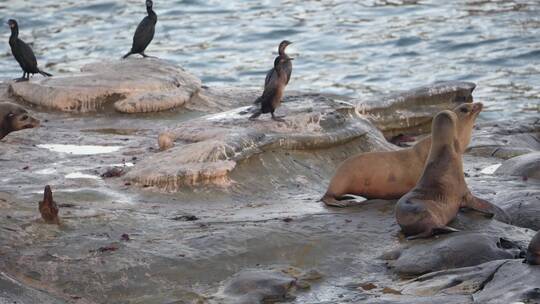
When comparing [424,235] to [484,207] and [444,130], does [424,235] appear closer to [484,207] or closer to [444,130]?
[484,207]

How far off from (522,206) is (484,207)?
44 centimetres

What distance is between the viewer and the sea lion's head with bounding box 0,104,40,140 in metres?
10.7

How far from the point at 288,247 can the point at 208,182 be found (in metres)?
1.62

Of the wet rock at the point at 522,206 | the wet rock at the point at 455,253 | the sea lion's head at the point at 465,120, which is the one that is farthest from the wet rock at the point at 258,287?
the sea lion's head at the point at 465,120

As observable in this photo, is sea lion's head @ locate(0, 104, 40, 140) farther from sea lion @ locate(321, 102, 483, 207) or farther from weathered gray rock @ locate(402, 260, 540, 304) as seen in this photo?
weathered gray rock @ locate(402, 260, 540, 304)

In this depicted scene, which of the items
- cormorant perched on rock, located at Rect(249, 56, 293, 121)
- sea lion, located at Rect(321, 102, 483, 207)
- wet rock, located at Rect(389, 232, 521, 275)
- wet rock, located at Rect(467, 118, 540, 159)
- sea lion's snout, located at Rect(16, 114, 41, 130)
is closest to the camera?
wet rock, located at Rect(389, 232, 521, 275)

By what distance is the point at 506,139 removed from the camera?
1230cm

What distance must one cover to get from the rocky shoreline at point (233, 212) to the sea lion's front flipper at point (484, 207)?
0.07m

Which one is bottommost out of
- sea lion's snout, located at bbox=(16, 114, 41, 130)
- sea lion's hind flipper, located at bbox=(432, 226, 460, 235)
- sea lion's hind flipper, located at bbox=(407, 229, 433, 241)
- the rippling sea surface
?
the rippling sea surface

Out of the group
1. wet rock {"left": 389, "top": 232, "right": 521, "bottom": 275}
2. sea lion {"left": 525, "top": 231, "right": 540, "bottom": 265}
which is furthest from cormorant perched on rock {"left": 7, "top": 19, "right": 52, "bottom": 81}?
sea lion {"left": 525, "top": 231, "right": 540, "bottom": 265}

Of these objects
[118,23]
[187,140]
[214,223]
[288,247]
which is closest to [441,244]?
[288,247]

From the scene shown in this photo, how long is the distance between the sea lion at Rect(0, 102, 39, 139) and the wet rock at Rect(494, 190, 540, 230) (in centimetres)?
415

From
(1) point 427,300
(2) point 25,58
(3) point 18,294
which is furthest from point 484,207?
(2) point 25,58

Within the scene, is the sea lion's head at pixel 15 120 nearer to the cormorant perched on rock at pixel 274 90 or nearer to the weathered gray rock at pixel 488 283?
the cormorant perched on rock at pixel 274 90
